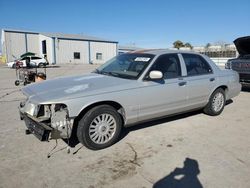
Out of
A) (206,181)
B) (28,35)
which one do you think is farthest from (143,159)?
(28,35)

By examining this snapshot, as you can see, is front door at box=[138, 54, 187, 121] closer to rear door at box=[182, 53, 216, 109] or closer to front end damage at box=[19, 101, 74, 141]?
rear door at box=[182, 53, 216, 109]

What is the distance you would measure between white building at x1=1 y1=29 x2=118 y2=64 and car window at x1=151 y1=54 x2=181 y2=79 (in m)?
40.5

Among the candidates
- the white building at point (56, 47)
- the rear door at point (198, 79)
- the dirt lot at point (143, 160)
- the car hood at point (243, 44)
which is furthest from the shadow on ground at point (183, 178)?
the white building at point (56, 47)

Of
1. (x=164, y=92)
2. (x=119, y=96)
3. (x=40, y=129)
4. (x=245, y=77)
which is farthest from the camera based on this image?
(x=245, y=77)

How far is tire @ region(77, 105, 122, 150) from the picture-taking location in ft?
12.9

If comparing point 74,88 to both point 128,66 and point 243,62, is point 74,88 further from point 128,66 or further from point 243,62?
point 243,62

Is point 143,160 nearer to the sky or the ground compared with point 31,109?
nearer to the ground

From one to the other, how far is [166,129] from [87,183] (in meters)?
2.43

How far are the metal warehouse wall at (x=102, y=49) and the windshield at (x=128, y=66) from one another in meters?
43.1

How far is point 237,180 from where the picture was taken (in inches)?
128

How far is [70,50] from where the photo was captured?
4516 centimetres

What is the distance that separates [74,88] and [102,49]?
45.8m

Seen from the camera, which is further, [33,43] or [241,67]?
[33,43]

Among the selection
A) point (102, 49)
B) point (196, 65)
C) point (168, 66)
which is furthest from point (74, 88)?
point (102, 49)
